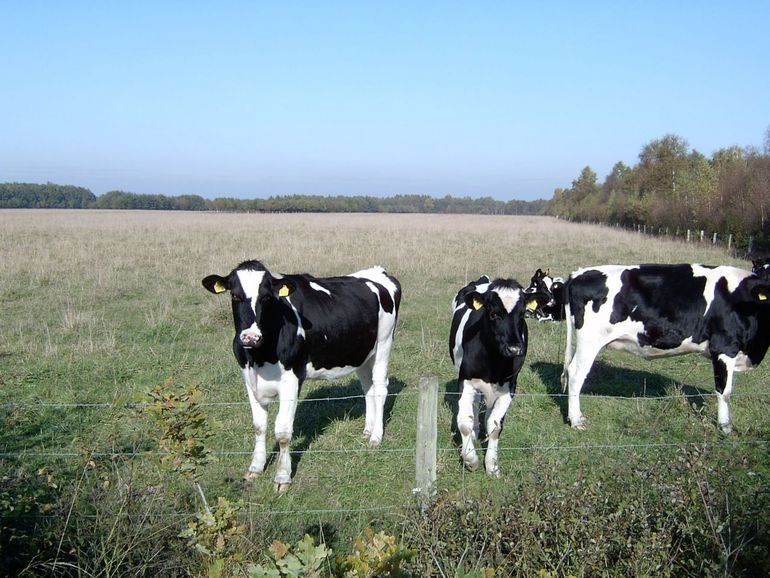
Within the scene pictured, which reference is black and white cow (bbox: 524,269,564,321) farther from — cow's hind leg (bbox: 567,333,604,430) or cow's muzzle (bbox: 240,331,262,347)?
cow's muzzle (bbox: 240,331,262,347)

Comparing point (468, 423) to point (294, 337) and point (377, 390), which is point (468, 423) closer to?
A: point (377, 390)

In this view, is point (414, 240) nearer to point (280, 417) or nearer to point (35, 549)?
point (280, 417)

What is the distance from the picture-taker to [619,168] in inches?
3329

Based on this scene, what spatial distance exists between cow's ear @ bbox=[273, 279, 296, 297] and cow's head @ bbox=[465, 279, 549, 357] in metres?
1.65

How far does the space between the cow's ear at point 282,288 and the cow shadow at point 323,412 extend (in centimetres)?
117

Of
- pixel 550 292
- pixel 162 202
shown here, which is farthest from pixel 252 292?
pixel 162 202

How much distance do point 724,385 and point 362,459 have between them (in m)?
4.22

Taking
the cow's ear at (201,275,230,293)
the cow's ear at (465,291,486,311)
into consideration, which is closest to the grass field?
the cow's ear at (201,275,230,293)

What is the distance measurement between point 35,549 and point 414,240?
2991 centimetres

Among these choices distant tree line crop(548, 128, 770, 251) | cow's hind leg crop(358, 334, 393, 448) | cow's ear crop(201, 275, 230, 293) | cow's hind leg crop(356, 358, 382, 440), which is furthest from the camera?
distant tree line crop(548, 128, 770, 251)

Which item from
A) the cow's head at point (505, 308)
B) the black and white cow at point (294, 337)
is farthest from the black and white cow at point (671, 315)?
the black and white cow at point (294, 337)

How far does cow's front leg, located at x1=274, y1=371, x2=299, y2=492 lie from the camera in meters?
5.87

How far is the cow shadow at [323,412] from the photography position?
270 inches

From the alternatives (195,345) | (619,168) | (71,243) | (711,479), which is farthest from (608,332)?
(619,168)
